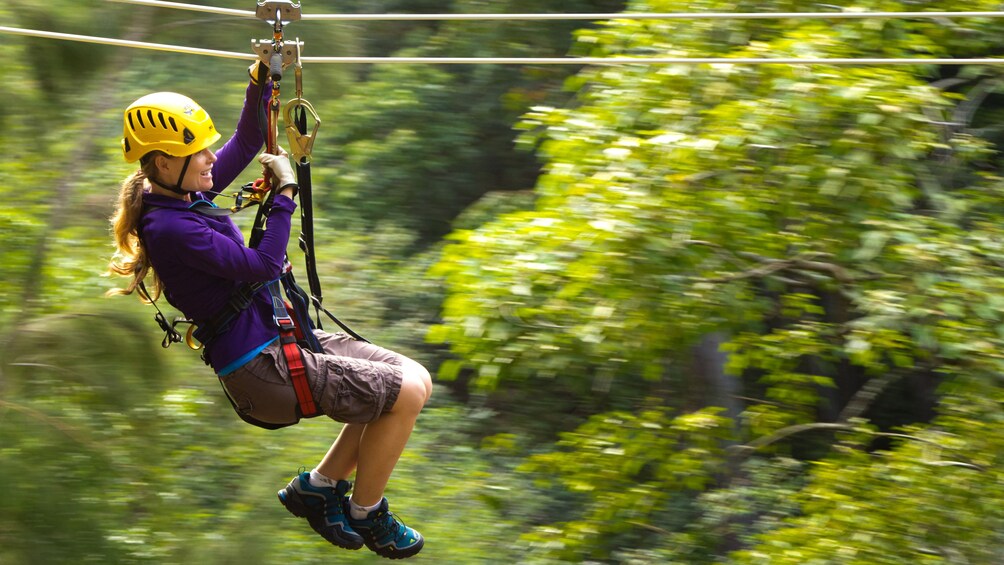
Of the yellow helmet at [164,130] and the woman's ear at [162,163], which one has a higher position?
the yellow helmet at [164,130]

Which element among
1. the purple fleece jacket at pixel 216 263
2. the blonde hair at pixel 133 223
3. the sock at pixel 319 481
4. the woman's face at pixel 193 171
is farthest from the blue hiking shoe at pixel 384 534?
the woman's face at pixel 193 171

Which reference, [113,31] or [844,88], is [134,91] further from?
[844,88]

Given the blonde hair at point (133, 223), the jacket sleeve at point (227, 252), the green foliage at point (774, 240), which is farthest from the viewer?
the green foliage at point (774, 240)

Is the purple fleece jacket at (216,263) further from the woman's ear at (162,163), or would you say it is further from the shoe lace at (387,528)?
the shoe lace at (387,528)

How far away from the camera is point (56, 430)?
5203mm

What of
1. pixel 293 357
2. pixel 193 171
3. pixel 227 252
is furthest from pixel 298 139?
pixel 293 357

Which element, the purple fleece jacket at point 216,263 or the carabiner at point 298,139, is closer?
the purple fleece jacket at point 216,263

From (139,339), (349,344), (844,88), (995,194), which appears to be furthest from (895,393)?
(349,344)

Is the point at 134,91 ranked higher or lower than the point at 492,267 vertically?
higher

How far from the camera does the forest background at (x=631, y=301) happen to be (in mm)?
4754

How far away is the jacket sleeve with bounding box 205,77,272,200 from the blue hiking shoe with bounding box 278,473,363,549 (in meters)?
0.80

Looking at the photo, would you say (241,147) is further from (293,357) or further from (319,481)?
(319,481)

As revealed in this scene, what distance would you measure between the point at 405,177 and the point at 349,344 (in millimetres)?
6332

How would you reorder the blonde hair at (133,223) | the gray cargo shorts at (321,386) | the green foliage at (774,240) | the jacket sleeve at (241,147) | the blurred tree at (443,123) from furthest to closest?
the blurred tree at (443,123) < the green foliage at (774,240) < the jacket sleeve at (241,147) < the gray cargo shorts at (321,386) < the blonde hair at (133,223)
